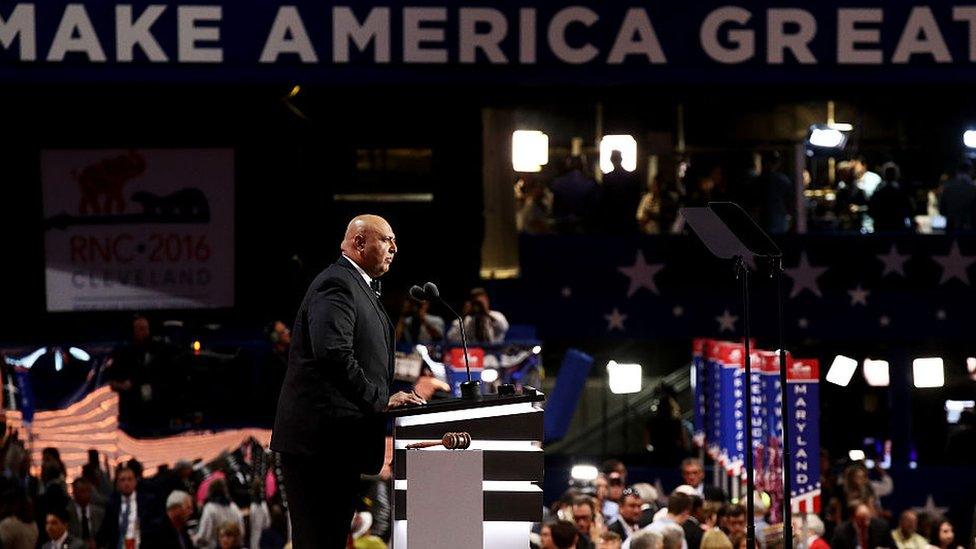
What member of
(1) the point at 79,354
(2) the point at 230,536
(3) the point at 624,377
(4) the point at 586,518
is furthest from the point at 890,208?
(1) the point at 79,354

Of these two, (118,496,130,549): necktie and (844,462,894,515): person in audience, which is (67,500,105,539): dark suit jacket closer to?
(118,496,130,549): necktie

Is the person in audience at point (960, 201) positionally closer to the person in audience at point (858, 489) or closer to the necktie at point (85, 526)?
the person in audience at point (858, 489)

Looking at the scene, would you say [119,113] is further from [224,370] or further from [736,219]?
[736,219]

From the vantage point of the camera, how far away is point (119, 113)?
689 inches

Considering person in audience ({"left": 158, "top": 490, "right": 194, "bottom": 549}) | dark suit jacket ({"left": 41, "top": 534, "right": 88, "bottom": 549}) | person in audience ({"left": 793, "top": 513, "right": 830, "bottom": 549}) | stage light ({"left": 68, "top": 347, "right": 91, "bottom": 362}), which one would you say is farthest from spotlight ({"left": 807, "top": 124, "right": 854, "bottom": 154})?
dark suit jacket ({"left": 41, "top": 534, "right": 88, "bottom": 549})

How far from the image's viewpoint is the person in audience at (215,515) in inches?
531

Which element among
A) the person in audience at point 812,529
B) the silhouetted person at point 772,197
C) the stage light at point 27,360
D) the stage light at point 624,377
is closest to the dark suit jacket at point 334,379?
the person in audience at point 812,529

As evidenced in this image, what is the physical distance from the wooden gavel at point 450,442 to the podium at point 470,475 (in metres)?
0.02

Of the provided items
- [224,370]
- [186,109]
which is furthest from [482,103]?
[224,370]

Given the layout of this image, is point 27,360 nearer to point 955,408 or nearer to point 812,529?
point 812,529

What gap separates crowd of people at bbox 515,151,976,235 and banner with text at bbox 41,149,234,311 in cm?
320

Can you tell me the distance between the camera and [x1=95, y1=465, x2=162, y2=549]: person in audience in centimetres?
1412

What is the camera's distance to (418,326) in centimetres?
1606

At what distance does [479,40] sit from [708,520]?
13.7 ft
